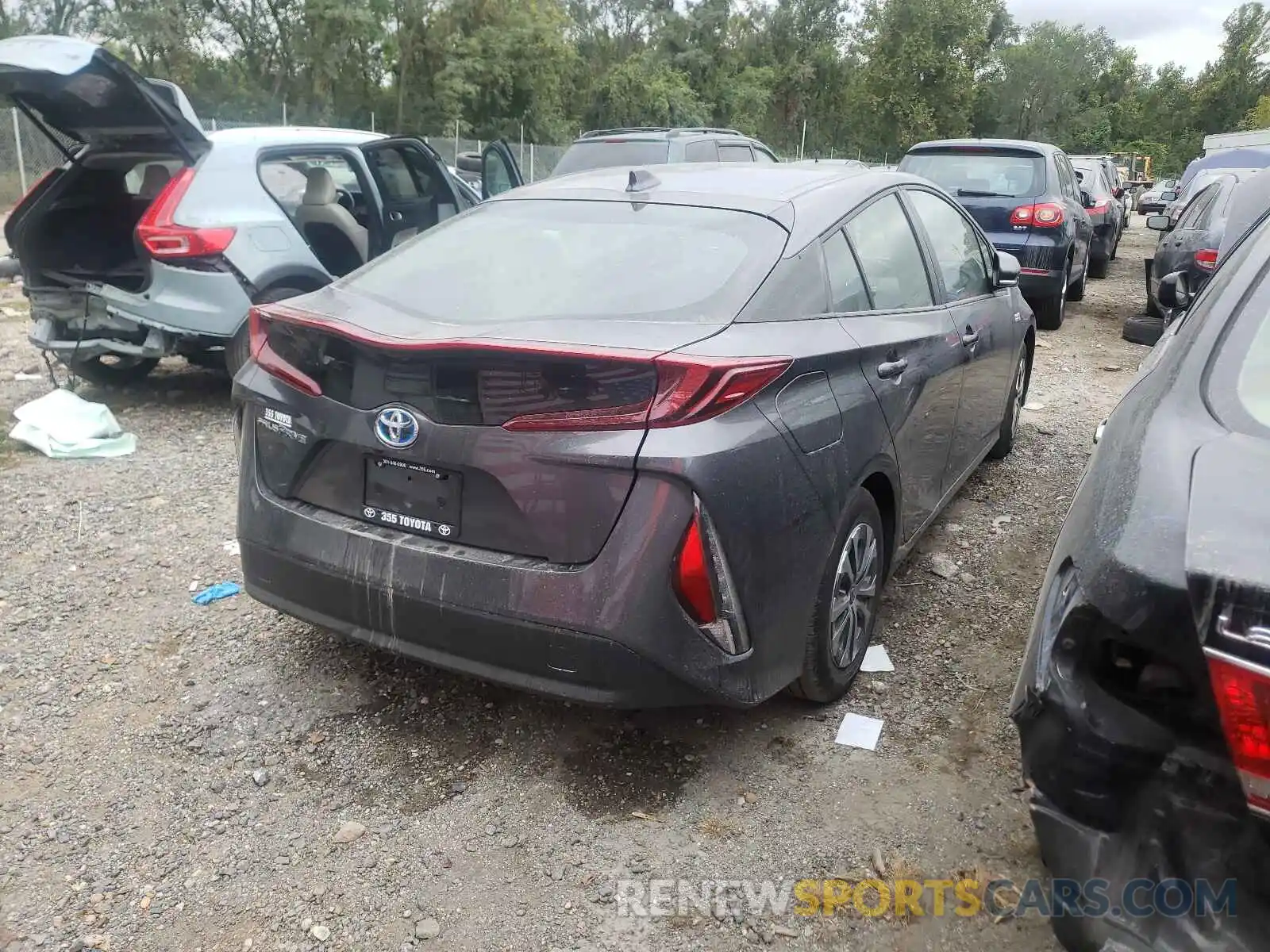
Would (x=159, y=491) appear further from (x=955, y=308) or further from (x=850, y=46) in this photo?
(x=850, y=46)

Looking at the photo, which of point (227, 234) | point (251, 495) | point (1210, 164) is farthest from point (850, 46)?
point (251, 495)

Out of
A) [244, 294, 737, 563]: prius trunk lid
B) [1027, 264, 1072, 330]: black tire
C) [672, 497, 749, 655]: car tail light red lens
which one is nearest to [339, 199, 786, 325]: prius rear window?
[244, 294, 737, 563]: prius trunk lid

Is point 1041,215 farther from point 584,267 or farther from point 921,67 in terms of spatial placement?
point 921,67

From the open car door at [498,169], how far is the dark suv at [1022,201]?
3962 mm

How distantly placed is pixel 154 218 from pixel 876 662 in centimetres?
473

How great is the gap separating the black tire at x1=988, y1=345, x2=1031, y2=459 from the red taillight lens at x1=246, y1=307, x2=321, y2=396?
12.2 feet

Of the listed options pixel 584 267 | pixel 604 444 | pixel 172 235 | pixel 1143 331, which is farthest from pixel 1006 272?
pixel 172 235

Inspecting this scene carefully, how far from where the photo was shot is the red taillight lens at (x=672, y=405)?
2375 mm

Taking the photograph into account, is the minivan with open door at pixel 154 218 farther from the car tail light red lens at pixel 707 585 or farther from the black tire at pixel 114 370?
the car tail light red lens at pixel 707 585

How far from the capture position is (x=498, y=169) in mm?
8359

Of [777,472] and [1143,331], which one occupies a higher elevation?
[1143,331]

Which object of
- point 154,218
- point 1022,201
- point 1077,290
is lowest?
point 1077,290

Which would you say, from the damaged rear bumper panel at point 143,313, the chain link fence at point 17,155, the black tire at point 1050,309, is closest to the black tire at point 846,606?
the damaged rear bumper panel at point 143,313

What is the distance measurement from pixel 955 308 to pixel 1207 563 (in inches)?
107
